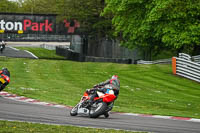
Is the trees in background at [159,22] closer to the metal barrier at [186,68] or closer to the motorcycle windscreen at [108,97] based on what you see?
the metal barrier at [186,68]

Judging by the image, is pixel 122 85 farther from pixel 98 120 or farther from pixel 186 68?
pixel 98 120

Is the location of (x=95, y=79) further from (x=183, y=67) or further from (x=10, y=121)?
(x=10, y=121)

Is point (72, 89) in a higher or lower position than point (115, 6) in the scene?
lower

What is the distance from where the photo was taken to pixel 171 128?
12.4m

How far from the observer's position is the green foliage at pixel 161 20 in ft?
117

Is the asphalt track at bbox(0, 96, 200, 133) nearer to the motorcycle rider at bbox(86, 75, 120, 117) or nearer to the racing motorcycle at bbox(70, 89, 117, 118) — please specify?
the racing motorcycle at bbox(70, 89, 117, 118)

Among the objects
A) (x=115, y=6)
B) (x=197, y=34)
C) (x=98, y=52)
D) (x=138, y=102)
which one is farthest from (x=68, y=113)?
(x=98, y=52)

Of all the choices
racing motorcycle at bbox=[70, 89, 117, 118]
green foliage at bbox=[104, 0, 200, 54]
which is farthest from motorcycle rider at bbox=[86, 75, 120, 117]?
green foliage at bbox=[104, 0, 200, 54]

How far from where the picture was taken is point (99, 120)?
13.5 metres

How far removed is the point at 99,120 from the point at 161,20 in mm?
25224

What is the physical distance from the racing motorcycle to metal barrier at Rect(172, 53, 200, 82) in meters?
16.7

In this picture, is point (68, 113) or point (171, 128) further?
point (68, 113)

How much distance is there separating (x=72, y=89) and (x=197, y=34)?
1566 centimetres

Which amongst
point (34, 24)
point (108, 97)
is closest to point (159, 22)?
point (34, 24)
